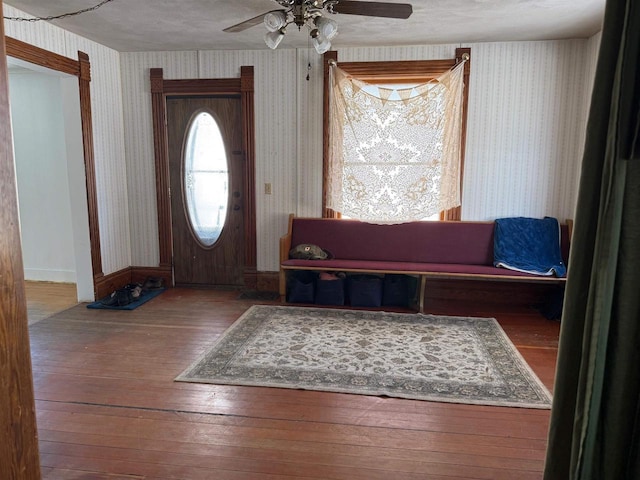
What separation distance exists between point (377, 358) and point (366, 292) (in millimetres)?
1153

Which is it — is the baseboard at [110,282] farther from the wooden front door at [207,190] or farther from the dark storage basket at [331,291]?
the dark storage basket at [331,291]

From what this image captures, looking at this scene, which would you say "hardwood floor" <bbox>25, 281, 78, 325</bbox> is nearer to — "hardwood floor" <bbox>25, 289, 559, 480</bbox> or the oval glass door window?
"hardwood floor" <bbox>25, 289, 559, 480</bbox>

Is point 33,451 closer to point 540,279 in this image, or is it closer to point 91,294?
point 91,294

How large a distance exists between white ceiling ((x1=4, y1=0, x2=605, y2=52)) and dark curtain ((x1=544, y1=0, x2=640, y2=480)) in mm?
2584

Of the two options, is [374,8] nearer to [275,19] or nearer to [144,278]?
[275,19]

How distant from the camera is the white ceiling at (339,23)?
3178mm

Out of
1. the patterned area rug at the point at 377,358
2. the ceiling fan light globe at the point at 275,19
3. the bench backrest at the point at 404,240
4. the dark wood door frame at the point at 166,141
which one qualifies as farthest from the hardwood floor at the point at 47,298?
the ceiling fan light globe at the point at 275,19

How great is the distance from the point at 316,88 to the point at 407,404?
123 inches

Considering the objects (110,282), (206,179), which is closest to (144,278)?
(110,282)

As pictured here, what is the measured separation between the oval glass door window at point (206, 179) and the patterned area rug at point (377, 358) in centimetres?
133

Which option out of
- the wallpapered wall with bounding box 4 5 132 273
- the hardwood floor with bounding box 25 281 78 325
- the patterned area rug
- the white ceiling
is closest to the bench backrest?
the patterned area rug

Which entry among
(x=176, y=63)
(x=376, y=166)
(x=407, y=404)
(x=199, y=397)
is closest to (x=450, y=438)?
(x=407, y=404)

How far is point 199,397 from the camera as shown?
247 cm

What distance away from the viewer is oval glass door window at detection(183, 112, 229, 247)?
4.60 m
